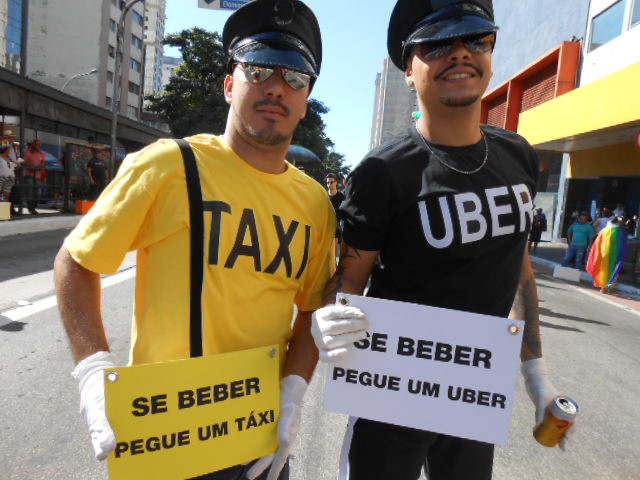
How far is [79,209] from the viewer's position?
15.7 metres

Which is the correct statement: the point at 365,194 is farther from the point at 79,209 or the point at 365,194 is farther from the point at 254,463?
the point at 79,209

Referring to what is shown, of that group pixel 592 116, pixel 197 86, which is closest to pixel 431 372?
pixel 592 116

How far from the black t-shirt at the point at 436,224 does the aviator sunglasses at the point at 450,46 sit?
283 mm

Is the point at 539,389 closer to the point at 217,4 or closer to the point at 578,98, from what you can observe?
the point at 217,4

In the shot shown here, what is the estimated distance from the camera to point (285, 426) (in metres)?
1.42

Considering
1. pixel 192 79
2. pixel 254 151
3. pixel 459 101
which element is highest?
pixel 192 79

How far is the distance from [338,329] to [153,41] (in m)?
109

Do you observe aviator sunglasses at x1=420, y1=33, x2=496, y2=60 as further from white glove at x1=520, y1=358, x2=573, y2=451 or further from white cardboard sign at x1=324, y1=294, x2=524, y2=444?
white glove at x1=520, y1=358, x2=573, y2=451

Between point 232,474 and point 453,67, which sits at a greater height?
point 453,67

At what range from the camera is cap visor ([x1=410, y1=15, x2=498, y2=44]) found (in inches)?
62.1

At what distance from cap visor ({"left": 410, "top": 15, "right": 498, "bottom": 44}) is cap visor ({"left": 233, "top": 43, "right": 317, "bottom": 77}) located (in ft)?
1.31

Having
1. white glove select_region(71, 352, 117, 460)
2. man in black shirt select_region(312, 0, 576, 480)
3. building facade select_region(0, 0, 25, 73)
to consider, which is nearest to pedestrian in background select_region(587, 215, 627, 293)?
man in black shirt select_region(312, 0, 576, 480)

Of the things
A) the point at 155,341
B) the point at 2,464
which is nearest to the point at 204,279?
the point at 155,341

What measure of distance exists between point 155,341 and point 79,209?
1623 cm
